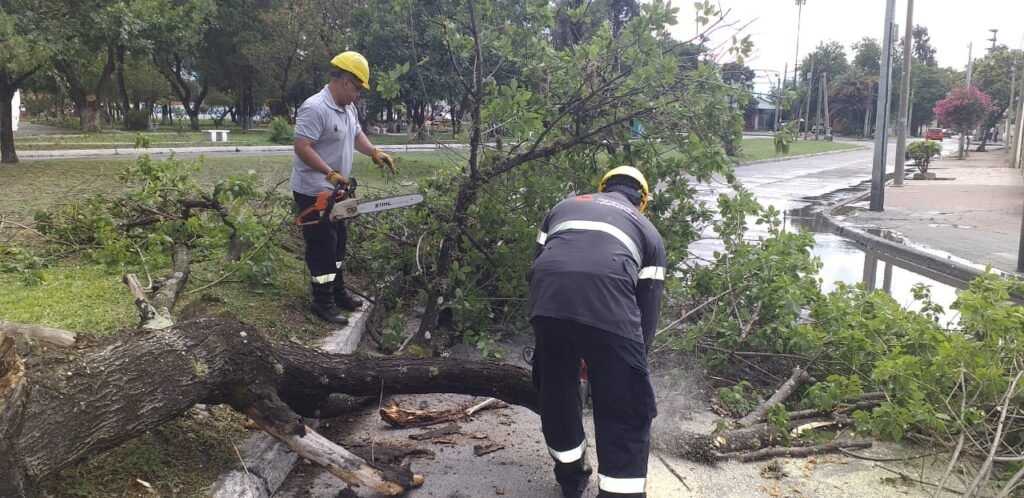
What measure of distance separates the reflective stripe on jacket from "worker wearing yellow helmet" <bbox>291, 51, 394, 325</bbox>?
198 centimetres

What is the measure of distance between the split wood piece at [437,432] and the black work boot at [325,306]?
4.25ft

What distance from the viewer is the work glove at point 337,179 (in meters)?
4.54

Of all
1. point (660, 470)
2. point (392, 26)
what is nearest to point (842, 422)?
point (660, 470)

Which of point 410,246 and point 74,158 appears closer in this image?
point 410,246

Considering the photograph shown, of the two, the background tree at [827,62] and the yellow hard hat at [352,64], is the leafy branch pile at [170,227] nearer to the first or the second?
the yellow hard hat at [352,64]

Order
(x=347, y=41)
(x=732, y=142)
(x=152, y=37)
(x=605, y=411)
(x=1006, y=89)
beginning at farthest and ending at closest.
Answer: (x=1006, y=89) → (x=347, y=41) → (x=152, y=37) → (x=732, y=142) → (x=605, y=411)

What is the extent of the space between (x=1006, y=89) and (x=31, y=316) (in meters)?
61.8

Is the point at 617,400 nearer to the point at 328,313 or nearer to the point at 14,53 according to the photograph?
the point at 328,313

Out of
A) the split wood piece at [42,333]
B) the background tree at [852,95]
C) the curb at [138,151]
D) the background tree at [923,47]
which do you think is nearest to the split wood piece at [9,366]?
the split wood piece at [42,333]

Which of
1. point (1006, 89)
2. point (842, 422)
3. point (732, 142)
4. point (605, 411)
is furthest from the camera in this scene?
point (1006, 89)

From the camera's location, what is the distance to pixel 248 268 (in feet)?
16.4

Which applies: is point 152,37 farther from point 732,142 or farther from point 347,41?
point 732,142

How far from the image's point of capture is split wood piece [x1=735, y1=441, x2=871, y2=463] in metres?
3.67

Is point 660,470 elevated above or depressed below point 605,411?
below
